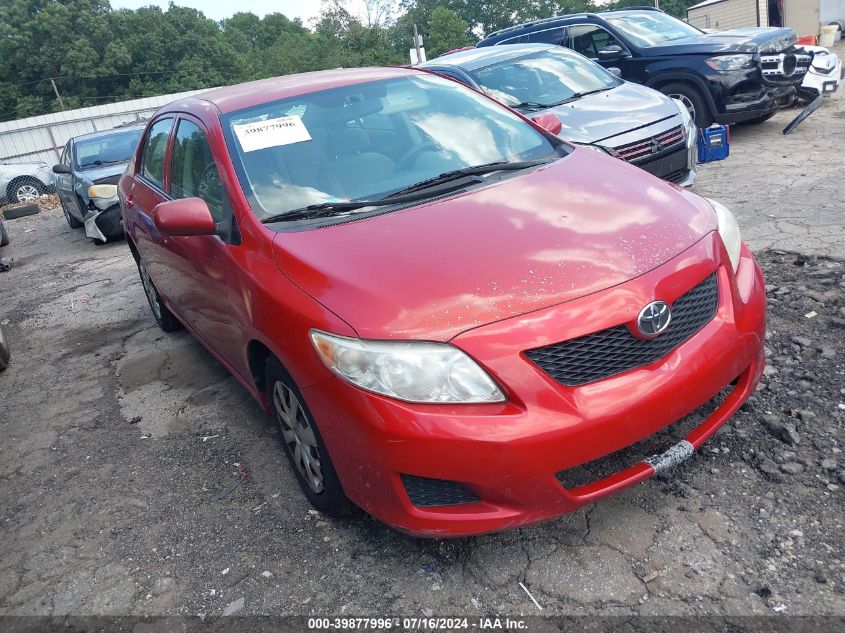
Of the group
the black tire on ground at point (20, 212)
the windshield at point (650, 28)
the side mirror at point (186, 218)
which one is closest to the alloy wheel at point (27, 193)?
the black tire on ground at point (20, 212)

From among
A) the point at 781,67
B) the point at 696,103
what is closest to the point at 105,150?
the point at 696,103

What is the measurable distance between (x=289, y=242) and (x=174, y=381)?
2.20m

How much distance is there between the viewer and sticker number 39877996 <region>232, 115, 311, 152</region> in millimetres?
3219

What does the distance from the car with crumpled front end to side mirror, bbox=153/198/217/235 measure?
147 inches

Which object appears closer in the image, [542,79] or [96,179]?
[542,79]

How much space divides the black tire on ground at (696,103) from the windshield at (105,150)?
7346 millimetres

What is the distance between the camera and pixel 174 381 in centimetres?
453

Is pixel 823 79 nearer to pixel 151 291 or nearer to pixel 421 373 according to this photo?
pixel 151 291

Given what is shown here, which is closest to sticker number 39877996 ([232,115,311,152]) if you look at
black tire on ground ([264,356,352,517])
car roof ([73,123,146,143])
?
black tire on ground ([264,356,352,517])

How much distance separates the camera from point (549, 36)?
9938mm

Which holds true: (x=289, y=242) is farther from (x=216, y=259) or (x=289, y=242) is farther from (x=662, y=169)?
(x=662, y=169)

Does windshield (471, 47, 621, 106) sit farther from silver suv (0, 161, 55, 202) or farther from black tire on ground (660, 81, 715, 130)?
silver suv (0, 161, 55, 202)

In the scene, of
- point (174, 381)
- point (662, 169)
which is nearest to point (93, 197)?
point (174, 381)

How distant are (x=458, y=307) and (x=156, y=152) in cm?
297
